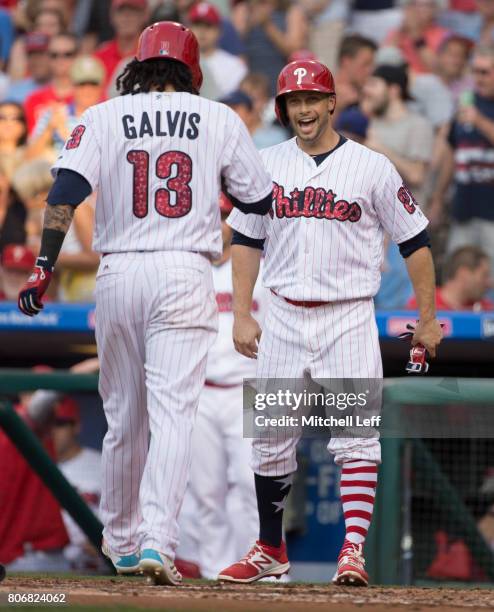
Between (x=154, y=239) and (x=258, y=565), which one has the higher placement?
(x=154, y=239)

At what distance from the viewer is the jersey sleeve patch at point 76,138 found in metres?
4.46

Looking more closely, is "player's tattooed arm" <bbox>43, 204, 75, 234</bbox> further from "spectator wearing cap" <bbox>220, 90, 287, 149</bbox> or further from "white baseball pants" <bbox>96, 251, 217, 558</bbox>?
"spectator wearing cap" <bbox>220, 90, 287, 149</bbox>

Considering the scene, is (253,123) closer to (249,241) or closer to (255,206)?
(249,241)

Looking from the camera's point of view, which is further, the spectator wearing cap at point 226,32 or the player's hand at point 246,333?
the spectator wearing cap at point 226,32

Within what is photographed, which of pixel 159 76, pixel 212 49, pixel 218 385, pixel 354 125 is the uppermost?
pixel 212 49

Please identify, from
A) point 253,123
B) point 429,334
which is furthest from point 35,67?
point 429,334

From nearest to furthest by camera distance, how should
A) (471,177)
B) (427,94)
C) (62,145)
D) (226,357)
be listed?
(226,357), (471,177), (62,145), (427,94)

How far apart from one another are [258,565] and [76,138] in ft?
5.18

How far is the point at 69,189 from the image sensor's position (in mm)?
4375

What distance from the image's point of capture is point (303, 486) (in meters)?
7.69

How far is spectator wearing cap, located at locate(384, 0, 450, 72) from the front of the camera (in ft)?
30.7

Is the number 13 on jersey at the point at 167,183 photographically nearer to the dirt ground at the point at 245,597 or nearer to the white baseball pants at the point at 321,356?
the white baseball pants at the point at 321,356

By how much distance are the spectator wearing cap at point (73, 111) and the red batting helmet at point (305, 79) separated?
14.0 feet

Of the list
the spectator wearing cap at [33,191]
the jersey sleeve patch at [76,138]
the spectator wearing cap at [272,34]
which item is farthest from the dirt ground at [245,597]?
the spectator wearing cap at [272,34]
